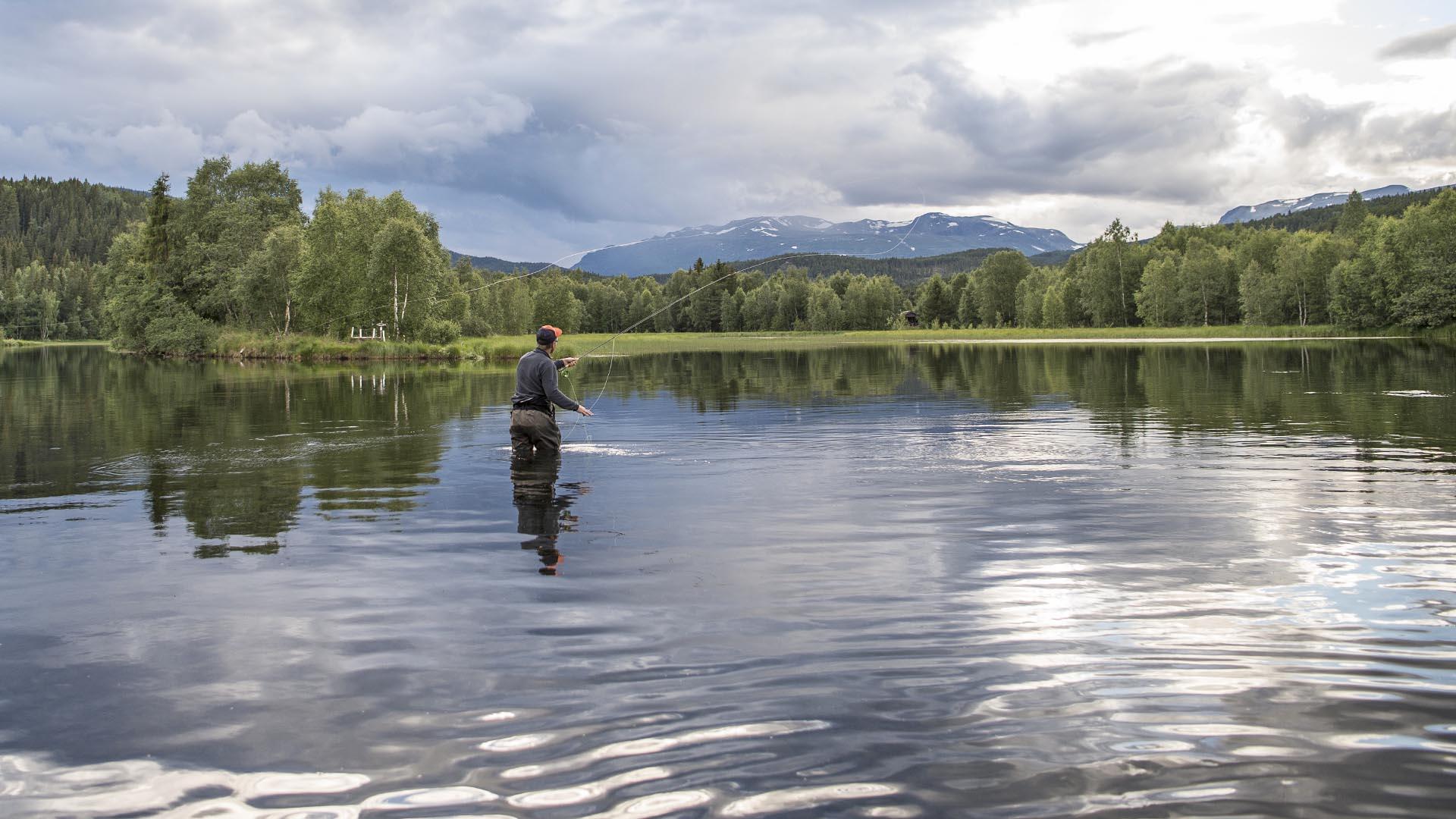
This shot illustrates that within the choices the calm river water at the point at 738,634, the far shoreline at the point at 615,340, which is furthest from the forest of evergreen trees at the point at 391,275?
the calm river water at the point at 738,634

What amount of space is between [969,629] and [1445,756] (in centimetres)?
324

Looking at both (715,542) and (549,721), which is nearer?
(549,721)

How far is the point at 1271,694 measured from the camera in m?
6.50

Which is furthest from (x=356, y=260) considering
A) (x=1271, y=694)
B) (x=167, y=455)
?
(x=1271, y=694)

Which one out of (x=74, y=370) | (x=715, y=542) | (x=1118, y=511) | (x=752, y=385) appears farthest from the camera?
(x=74, y=370)

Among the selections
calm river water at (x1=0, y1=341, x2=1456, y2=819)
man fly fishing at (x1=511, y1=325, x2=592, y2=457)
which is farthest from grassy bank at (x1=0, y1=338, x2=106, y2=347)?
calm river water at (x1=0, y1=341, x2=1456, y2=819)

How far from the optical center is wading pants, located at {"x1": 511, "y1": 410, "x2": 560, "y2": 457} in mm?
18172

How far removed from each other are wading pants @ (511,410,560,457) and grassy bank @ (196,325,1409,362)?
70.3 ft

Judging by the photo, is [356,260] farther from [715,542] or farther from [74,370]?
[715,542]

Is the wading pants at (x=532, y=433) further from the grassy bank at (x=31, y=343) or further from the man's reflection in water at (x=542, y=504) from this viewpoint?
the grassy bank at (x=31, y=343)

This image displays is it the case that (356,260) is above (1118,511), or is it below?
above

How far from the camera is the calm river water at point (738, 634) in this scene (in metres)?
5.43

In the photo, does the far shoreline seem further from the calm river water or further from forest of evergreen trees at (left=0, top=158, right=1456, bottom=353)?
the calm river water

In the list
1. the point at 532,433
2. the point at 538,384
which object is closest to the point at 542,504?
the point at 538,384
